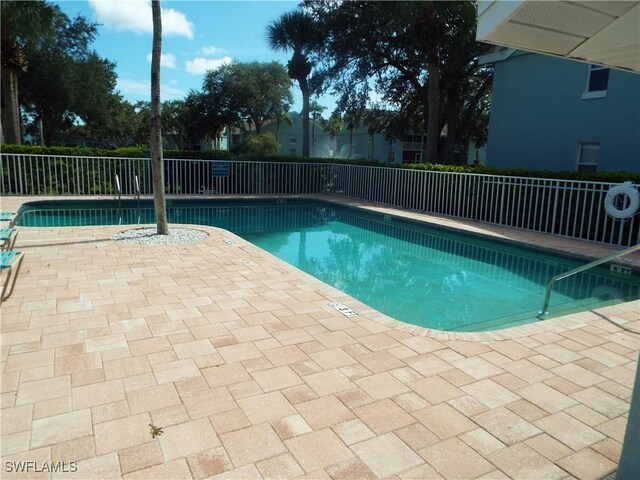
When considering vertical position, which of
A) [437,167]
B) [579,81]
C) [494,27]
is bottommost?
[437,167]

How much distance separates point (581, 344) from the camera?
364 cm

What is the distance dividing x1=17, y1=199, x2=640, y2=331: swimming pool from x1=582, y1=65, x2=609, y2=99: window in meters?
6.19

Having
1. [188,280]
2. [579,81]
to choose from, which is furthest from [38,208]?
[579,81]

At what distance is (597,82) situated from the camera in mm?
11820

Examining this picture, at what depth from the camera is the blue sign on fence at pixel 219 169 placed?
14.8 meters

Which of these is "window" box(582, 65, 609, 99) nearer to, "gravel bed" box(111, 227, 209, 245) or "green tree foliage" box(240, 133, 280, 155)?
"gravel bed" box(111, 227, 209, 245)

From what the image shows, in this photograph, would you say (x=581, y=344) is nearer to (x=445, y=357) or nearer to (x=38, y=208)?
(x=445, y=357)

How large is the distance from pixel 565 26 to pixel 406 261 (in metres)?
5.38

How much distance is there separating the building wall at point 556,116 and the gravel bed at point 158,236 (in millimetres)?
10496

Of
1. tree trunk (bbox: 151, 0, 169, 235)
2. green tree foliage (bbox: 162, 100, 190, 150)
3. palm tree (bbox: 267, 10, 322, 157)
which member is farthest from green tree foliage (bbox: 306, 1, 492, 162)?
green tree foliage (bbox: 162, 100, 190, 150)

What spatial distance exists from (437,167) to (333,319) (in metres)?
8.88

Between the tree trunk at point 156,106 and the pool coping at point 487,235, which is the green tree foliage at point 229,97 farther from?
the tree trunk at point 156,106

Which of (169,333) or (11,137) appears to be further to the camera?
(11,137)

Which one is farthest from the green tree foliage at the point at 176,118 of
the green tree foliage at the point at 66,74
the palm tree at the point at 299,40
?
the palm tree at the point at 299,40
